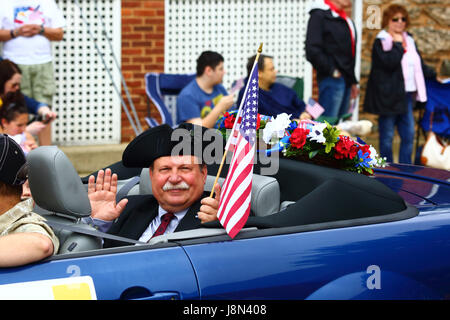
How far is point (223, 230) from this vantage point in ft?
11.1

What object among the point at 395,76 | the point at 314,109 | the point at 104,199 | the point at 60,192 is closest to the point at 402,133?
the point at 395,76

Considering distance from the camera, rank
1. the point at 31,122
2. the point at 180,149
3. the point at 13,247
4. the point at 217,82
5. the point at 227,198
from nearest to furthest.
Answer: the point at 13,247, the point at 227,198, the point at 180,149, the point at 31,122, the point at 217,82

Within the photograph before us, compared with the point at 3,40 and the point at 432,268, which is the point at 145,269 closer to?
the point at 432,268

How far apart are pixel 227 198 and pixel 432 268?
36.9 inches

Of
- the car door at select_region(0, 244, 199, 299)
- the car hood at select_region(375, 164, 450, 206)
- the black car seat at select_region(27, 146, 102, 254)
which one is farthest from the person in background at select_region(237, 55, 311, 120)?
the car door at select_region(0, 244, 199, 299)

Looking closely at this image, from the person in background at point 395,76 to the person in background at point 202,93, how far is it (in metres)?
1.85

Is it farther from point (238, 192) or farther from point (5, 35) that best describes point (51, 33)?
point (238, 192)

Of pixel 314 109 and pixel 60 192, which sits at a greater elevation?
pixel 60 192

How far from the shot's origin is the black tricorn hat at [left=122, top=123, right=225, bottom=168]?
4.10m

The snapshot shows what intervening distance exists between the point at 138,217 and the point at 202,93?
4.73 metres

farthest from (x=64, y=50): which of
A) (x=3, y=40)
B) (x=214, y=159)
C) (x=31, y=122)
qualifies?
(x=214, y=159)

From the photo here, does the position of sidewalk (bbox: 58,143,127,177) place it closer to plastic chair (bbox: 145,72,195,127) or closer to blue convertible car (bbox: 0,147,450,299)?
plastic chair (bbox: 145,72,195,127)

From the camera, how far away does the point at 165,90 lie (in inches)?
376

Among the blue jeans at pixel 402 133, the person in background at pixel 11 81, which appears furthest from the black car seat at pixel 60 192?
the blue jeans at pixel 402 133
